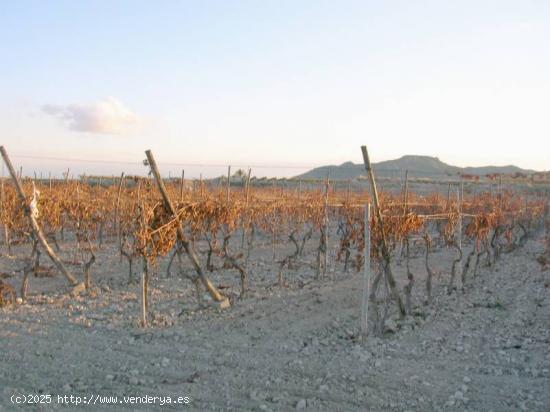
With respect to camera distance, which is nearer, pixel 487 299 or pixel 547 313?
pixel 547 313

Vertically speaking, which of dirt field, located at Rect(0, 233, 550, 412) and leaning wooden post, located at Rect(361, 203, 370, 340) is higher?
leaning wooden post, located at Rect(361, 203, 370, 340)

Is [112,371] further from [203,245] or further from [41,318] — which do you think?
[203,245]

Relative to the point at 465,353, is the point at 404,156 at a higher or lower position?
higher

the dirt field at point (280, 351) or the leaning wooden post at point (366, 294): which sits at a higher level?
the leaning wooden post at point (366, 294)

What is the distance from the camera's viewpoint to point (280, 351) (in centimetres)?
670

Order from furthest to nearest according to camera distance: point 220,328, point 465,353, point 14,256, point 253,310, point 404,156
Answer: point 404,156 < point 14,256 < point 253,310 < point 220,328 < point 465,353

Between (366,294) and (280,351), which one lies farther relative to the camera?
(366,294)

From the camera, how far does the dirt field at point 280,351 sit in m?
5.23

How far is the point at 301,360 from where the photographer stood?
247 inches

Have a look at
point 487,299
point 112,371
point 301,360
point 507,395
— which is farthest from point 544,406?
point 487,299

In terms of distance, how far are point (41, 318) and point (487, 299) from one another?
723 centimetres

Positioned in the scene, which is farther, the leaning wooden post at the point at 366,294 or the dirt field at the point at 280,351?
the leaning wooden post at the point at 366,294

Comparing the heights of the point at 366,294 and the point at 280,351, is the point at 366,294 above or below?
above

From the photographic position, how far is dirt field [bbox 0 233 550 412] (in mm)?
5234
